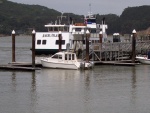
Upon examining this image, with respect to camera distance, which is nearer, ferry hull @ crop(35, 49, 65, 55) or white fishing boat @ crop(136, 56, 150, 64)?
white fishing boat @ crop(136, 56, 150, 64)

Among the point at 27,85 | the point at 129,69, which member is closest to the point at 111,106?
the point at 27,85

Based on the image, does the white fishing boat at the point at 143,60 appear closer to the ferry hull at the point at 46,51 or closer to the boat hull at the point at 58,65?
the boat hull at the point at 58,65

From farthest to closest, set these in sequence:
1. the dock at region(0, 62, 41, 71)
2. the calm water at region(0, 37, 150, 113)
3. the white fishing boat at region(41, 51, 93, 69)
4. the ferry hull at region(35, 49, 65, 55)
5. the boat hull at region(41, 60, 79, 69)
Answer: the ferry hull at region(35, 49, 65, 55) < the boat hull at region(41, 60, 79, 69) < the white fishing boat at region(41, 51, 93, 69) < the dock at region(0, 62, 41, 71) < the calm water at region(0, 37, 150, 113)

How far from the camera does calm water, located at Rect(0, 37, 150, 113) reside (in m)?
29.1

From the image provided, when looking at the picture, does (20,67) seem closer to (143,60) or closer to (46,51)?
(143,60)

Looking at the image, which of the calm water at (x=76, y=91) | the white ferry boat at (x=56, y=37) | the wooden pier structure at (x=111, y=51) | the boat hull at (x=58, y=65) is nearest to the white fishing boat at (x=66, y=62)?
the boat hull at (x=58, y=65)

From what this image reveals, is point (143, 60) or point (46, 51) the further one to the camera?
point (46, 51)

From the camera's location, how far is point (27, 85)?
38.8 metres

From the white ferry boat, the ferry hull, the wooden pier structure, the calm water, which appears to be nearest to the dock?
the calm water

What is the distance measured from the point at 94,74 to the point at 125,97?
14053 mm

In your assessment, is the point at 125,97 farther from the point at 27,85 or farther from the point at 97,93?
the point at 27,85

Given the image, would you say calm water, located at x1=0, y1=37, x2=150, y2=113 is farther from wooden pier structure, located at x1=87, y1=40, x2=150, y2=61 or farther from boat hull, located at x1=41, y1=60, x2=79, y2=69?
wooden pier structure, located at x1=87, y1=40, x2=150, y2=61

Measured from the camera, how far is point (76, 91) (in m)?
35.5

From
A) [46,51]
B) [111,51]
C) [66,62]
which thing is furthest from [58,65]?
[46,51]
